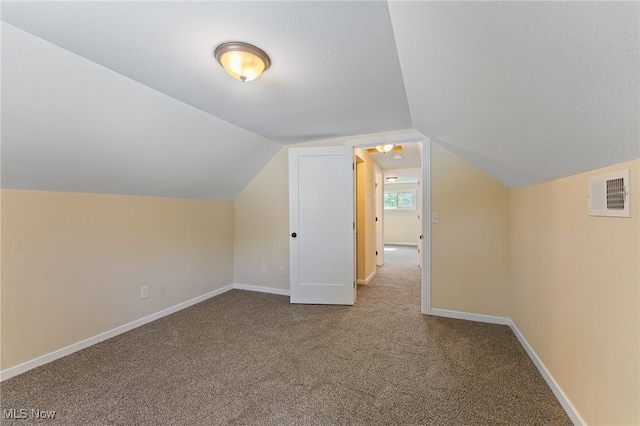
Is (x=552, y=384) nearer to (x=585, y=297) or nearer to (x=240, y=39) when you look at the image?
(x=585, y=297)

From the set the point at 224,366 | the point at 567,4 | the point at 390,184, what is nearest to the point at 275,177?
the point at 224,366

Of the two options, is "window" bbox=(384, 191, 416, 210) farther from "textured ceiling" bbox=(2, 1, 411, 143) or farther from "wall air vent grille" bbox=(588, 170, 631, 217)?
"wall air vent grille" bbox=(588, 170, 631, 217)

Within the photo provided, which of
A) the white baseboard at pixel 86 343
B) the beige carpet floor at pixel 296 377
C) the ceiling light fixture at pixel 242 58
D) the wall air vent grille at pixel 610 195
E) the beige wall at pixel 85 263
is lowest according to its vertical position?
the beige carpet floor at pixel 296 377

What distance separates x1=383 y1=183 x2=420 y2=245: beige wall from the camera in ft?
29.0

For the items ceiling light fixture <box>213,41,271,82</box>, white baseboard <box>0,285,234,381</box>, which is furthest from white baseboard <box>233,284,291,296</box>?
ceiling light fixture <box>213,41,271,82</box>

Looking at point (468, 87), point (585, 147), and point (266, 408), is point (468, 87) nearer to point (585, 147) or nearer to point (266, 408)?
point (585, 147)

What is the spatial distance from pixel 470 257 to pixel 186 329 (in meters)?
3.03

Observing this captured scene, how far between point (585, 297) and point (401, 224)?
307 inches

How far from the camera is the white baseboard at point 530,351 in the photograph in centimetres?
146

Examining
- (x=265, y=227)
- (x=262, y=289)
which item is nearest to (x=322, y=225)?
(x=265, y=227)

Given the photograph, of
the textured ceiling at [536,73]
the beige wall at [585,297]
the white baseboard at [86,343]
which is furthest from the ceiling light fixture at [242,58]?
the white baseboard at [86,343]

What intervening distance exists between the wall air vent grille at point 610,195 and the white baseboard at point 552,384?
1074 millimetres

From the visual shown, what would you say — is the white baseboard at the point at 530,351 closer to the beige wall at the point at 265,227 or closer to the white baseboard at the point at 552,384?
the white baseboard at the point at 552,384

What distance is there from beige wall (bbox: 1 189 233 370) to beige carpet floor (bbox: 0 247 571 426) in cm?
23
